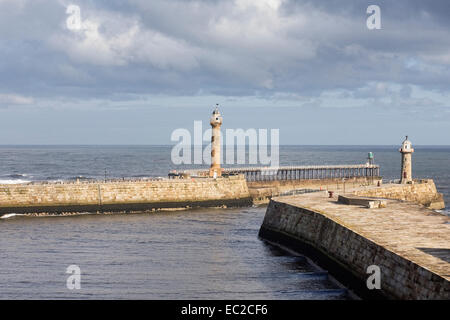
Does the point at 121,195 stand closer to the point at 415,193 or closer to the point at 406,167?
the point at 415,193

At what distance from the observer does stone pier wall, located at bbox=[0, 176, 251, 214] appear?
68000mm

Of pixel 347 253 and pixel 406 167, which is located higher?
pixel 406 167

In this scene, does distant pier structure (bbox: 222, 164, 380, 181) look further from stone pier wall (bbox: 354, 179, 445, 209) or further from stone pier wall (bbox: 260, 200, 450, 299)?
stone pier wall (bbox: 260, 200, 450, 299)

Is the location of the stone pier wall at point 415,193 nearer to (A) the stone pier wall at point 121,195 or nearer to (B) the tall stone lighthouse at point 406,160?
(B) the tall stone lighthouse at point 406,160

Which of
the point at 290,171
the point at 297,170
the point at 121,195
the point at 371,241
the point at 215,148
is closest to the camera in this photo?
the point at 371,241

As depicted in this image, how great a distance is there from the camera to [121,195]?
72.9 metres

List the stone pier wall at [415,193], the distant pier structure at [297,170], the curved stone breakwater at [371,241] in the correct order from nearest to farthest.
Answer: the curved stone breakwater at [371,241] → the stone pier wall at [415,193] → the distant pier structure at [297,170]

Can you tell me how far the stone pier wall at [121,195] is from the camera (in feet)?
223

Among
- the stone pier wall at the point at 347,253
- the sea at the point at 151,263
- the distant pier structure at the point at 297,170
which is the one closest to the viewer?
the stone pier wall at the point at 347,253

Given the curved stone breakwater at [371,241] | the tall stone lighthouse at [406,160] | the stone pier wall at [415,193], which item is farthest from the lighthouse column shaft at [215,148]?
the curved stone breakwater at [371,241]

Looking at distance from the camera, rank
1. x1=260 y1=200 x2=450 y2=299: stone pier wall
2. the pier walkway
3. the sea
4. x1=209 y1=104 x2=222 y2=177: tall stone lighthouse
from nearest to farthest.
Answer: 1. x1=260 y1=200 x2=450 y2=299: stone pier wall
2. the sea
3. x1=209 y1=104 x2=222 y2=177: tall stone lighthouse
4. the pier walkway

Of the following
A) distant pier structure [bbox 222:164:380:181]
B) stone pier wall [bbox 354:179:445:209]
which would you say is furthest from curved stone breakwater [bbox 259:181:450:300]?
distant pier structure [bbox 222:164:380:181]

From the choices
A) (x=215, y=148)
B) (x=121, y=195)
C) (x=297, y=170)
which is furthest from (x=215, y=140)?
(x=297, y=170)
